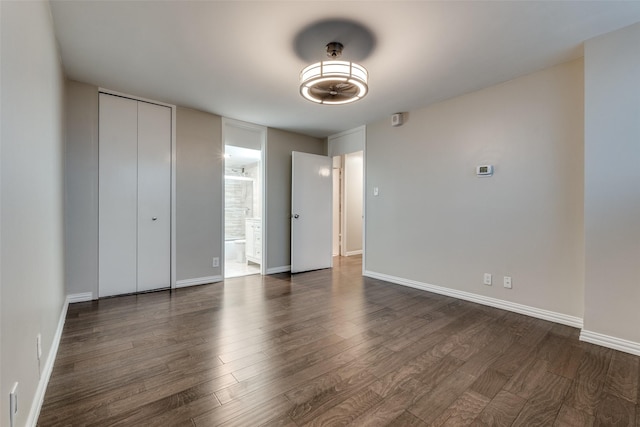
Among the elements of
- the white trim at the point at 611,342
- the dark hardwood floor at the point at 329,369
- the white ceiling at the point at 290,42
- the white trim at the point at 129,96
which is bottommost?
the dark hardwood floor at the point at 329,369

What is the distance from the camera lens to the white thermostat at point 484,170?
10.0 feet

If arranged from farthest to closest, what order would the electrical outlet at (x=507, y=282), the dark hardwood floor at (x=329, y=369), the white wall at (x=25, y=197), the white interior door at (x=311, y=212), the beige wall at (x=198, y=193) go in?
the white interior door at (x=311, y=212) < the beige wall at (x=198, y=193) < the electrical outlet at (x=507, y=282) < the dark hardwood floor at (x=329, y=369) < the white wall at (x=25, y=197)

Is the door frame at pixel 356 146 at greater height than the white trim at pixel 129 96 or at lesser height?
lesser

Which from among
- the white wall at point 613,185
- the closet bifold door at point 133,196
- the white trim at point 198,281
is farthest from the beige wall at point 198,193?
the white wall at point 613,185

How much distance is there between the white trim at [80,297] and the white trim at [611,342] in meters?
4.73

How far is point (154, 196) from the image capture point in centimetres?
359

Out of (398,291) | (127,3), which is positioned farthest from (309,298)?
(127,3)

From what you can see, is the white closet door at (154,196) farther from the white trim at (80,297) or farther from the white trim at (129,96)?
the white trim at (80,297)

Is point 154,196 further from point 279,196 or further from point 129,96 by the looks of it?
point 279,196

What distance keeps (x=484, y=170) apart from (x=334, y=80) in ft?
6.55

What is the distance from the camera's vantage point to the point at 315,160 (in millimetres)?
4973

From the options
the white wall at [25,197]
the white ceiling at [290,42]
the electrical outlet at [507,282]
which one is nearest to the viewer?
the white wall at [25,197]

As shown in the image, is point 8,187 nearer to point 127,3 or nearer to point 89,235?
point 127,3

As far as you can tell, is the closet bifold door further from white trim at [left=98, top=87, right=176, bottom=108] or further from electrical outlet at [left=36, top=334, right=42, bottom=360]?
electrical outlet at [left=36, top=334, right=42, bottom=360]
